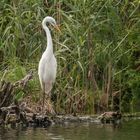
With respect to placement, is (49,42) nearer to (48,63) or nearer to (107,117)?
(48,63)

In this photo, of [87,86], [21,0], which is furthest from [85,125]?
[21,0]

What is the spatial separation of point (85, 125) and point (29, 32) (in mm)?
2695

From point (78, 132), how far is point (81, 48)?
A: 224 cm

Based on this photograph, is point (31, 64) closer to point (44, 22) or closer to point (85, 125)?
point (44, 22)

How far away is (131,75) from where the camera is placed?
1158 centimetres

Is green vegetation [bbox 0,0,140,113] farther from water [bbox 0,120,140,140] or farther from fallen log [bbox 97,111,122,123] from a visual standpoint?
water [bbox 0,120,140,140]

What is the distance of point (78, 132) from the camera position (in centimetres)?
864

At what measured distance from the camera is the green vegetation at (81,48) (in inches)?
408

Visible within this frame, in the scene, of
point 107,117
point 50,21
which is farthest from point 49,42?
point 107,117

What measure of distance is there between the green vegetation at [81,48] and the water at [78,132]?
3.42 ft

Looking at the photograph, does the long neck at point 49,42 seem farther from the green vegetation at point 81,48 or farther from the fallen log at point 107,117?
the fallen log at point 107,117

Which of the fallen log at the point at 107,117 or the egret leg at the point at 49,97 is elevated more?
the egret leg at the point at 49,97

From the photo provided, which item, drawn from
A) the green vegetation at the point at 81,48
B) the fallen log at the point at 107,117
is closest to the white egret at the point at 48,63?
the green vegetation at the point at 81,48

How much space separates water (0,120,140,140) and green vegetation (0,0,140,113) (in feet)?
3.42
